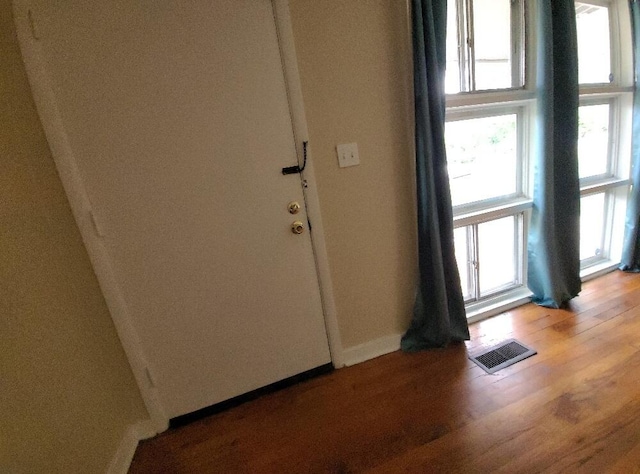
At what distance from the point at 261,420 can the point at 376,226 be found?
1135mm

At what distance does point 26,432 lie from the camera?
824 mm

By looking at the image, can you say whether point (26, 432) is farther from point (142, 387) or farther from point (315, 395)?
point (315, 395)

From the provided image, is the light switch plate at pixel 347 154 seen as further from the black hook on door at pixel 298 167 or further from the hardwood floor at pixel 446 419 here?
the hardwood floor at pixel 446 419

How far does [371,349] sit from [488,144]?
151 cm

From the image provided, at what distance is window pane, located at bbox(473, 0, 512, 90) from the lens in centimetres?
168

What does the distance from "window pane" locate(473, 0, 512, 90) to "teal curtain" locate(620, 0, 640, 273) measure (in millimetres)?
1001

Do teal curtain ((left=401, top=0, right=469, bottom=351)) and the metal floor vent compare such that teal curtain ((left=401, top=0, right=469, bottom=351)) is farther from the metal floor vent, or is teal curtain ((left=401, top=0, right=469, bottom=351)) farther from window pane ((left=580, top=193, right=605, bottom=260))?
window pane ((left=580, top=193, right=605, bottom=260))

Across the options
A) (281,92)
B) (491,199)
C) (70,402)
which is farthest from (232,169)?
(491,199)

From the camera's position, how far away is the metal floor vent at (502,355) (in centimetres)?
151

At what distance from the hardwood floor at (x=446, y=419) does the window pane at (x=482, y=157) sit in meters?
0.94

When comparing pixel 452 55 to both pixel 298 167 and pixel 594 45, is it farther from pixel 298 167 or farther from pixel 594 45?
pixel 594 45

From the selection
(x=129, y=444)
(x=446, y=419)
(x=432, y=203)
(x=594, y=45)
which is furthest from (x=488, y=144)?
(x=129, y=444)

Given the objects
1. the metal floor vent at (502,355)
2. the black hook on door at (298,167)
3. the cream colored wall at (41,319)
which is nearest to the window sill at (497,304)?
the metal floor vent at (502,355)

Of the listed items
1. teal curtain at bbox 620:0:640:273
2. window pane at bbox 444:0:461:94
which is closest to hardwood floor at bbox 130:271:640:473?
teal curtain at bbox 620:0:640:273
